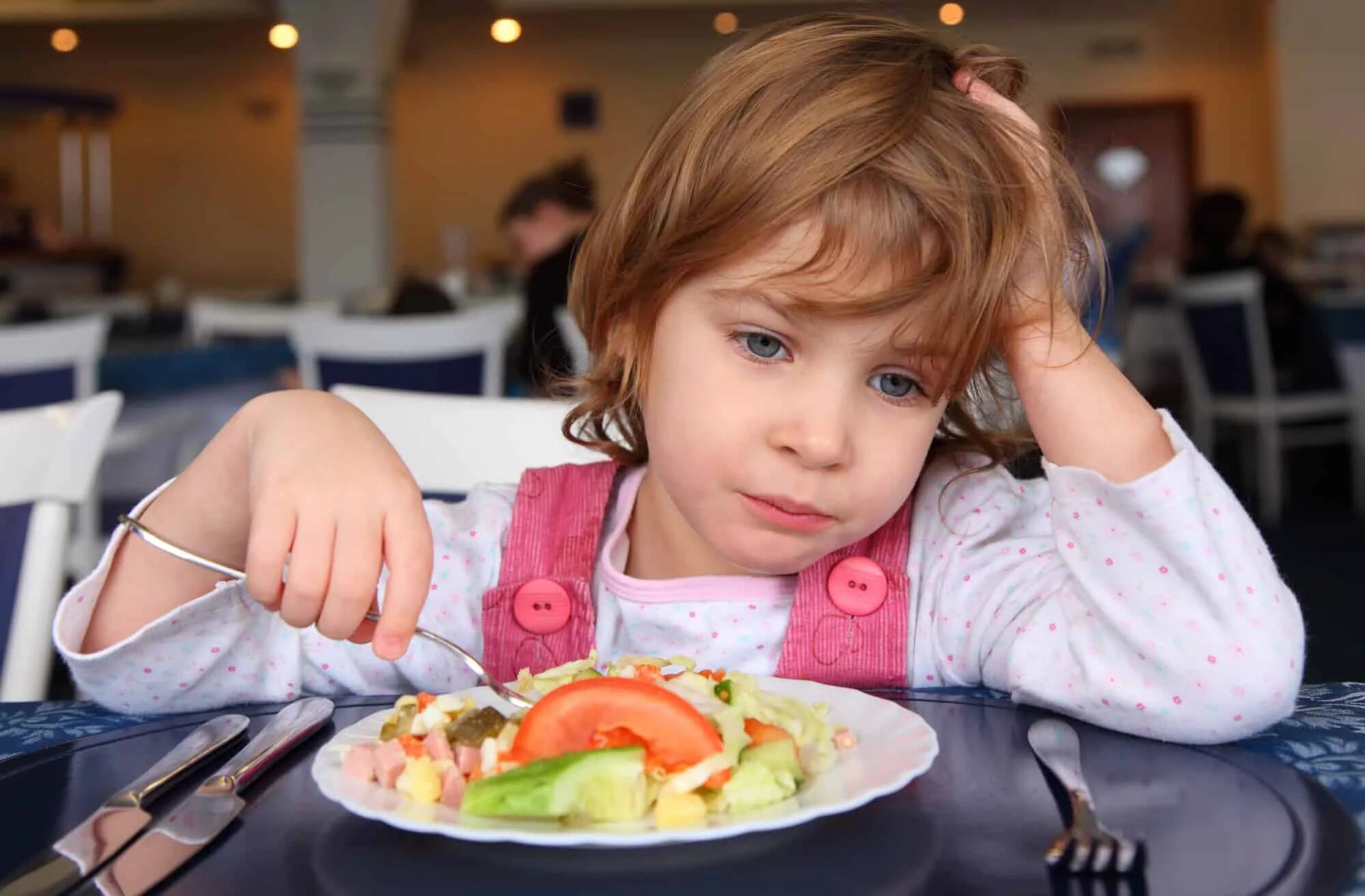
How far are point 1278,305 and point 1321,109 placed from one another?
581 centimetres

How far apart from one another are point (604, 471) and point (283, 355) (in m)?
2.38

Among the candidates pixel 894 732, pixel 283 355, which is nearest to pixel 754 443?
pixel 894 732

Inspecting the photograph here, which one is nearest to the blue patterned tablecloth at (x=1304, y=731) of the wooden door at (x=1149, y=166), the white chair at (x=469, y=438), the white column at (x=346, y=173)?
the white chair at (x=469, y=438)

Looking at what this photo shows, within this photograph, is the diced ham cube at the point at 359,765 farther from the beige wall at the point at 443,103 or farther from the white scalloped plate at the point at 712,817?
the beige wall at the point at 443,103

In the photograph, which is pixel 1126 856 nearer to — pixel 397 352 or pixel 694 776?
pixel 694 776

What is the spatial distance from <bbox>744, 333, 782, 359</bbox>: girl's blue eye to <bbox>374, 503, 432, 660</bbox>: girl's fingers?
21 cm

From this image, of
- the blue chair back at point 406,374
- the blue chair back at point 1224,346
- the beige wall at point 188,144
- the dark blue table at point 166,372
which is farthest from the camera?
the beige wall at point 188,144

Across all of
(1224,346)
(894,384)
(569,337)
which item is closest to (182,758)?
(894,384)

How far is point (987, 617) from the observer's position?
89cm

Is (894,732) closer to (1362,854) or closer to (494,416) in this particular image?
(1362,854)

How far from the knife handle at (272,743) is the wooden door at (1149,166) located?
11559 mm

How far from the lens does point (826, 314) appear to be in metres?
0.73

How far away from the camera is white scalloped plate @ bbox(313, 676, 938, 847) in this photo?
0.48 metres

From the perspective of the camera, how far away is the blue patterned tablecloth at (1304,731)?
0.59 meters
